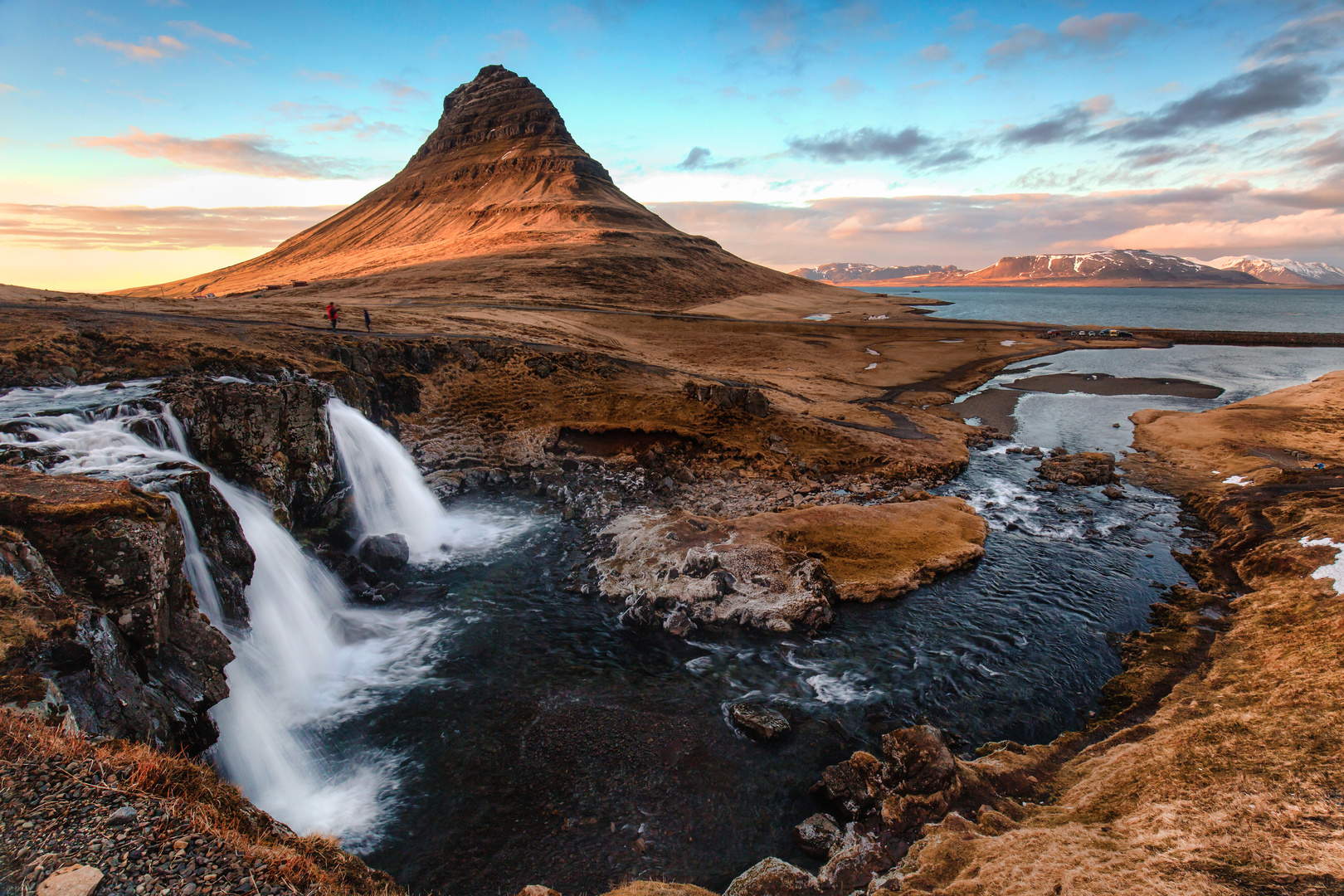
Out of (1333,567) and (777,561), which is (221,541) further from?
(1333,567)

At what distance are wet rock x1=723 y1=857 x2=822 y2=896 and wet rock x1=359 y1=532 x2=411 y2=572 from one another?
65.3 ft

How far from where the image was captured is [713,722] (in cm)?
1698

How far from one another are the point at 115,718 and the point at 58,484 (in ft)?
22.5

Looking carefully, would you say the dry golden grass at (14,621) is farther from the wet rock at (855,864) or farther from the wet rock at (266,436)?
the wet rock at (855,864)

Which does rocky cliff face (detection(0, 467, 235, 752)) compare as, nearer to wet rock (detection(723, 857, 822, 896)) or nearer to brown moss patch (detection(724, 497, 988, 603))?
wet rock (detection(723, 857, 822, 896))

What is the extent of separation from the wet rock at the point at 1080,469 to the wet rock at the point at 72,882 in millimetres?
43690

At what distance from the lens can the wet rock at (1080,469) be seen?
3672cm

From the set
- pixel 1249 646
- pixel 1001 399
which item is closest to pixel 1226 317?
pixel 1001 399

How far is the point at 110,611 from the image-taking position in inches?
463

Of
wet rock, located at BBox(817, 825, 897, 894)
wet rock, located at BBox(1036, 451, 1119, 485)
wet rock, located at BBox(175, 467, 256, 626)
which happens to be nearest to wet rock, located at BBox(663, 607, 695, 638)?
wet rock, located at BBox(817, 825, 897, 894)

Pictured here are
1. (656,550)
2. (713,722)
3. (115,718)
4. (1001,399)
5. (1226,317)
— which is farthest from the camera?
(1226,317)

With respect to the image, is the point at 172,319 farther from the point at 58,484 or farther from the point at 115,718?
the point at 115,718

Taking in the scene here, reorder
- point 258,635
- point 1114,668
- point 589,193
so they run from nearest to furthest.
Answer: point 258,635 < point 1114,668 < point 589,193

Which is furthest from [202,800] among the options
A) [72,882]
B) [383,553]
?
[383,553]
